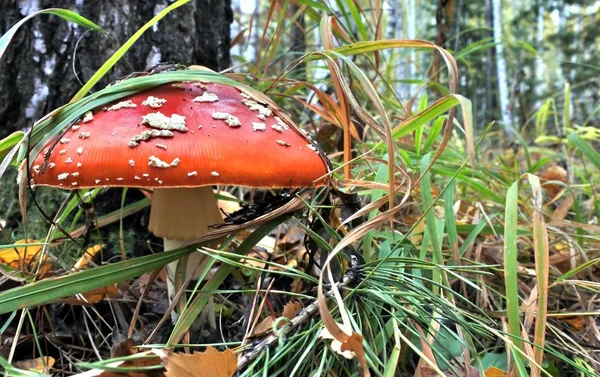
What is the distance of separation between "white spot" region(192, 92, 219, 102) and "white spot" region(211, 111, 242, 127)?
0.07m

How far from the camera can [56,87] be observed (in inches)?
72.7

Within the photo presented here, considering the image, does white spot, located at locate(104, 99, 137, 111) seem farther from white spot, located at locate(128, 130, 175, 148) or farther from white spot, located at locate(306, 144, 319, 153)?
white spot, located at locate(306, 144, 319, 153)

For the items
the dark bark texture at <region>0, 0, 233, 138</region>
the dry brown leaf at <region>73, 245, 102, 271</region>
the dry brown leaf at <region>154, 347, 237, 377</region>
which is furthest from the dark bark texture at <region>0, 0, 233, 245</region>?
the dry brown leaf at <region>154, 347, 237, 377</region>

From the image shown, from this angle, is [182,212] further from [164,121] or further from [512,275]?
[512,275]

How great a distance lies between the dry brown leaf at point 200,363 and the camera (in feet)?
2.85

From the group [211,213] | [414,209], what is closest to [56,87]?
[211,213]

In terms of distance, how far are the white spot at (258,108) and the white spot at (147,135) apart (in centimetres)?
25

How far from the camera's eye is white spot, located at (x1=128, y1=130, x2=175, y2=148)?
1.08m

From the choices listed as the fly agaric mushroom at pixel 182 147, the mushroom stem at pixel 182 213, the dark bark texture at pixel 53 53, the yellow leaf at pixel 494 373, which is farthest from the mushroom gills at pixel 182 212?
the yellow leaf at pixel 494 373

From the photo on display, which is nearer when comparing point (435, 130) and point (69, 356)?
point (69, 356)

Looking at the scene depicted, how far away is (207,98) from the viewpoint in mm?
1230

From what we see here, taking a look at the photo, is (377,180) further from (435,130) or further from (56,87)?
(56,87)

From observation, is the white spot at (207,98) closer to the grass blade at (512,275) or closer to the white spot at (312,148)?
the white spot at (312,148)

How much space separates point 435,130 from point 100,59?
1.31m
